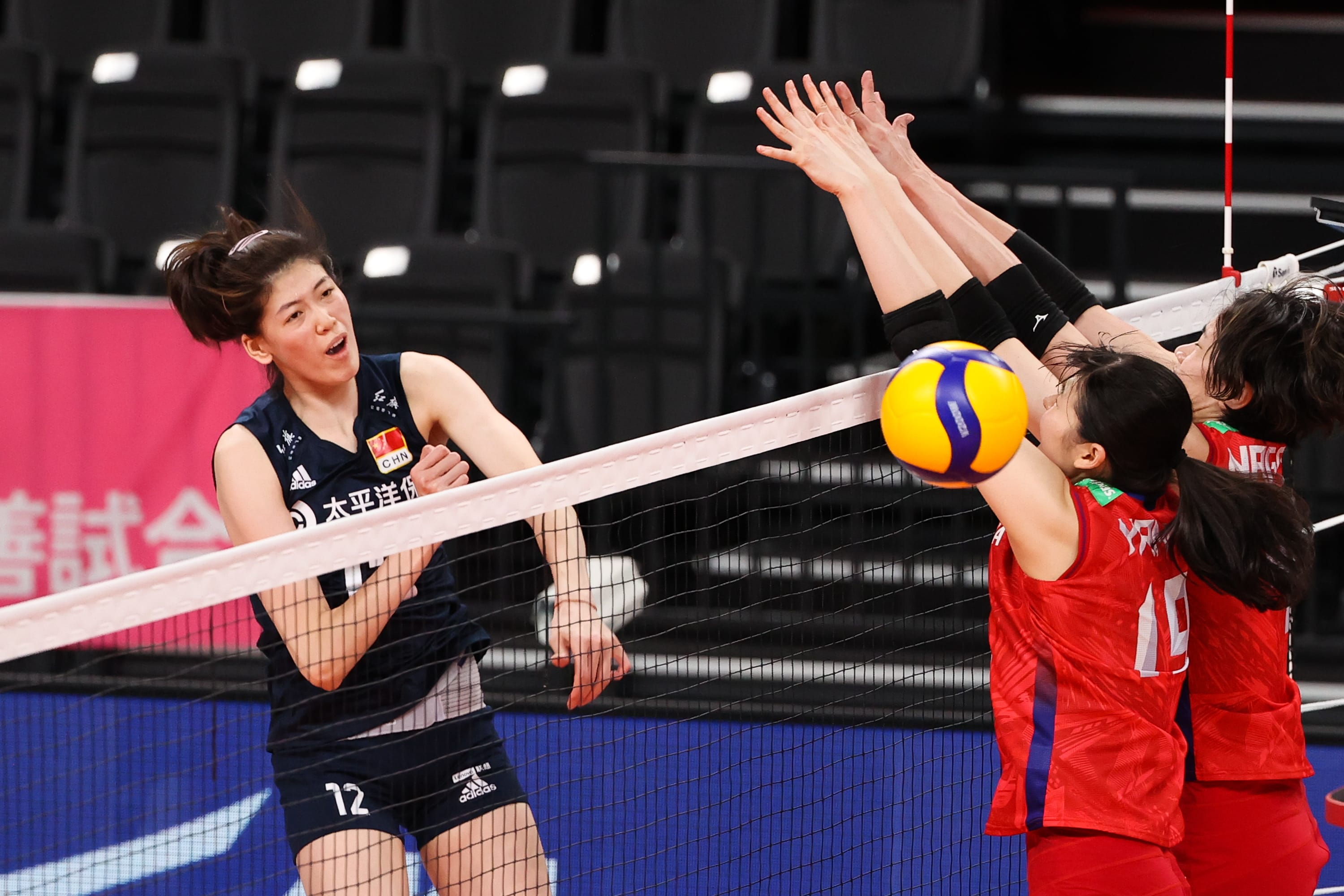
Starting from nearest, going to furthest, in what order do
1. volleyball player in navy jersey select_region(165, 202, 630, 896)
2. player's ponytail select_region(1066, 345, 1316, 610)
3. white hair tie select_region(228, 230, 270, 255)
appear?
player's ponytail select_region(1066, 345, 1316, 610)
volleyball player in navy jersey select_region(165, 202, 630, 896)
white hair tie select_region(228, 230, 270, 255)

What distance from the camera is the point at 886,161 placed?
2828mm

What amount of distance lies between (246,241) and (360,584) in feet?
2.29

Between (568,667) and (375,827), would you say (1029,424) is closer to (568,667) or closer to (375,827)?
(375,827)

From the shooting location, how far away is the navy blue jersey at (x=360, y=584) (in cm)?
Answer: 288

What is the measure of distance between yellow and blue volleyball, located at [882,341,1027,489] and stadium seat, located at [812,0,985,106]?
592 centimetres

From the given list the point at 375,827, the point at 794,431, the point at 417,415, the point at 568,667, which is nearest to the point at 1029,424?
the point at 794,431

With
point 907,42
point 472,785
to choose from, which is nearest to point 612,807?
point 472,785

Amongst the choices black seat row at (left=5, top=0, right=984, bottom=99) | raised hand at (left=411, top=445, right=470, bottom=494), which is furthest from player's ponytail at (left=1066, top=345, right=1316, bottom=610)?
black seat row at (left=5, top=0, right=984, bottom=99)

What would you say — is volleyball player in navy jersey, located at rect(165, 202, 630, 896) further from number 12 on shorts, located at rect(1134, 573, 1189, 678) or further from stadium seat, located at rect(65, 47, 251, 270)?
stadium seat, located at rect(65, 47, 251, 270)

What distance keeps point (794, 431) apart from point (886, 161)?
0.54 metres

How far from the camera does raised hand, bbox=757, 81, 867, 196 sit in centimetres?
256

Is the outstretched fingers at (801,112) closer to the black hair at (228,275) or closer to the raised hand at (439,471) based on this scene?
the raised hand at (439,471)

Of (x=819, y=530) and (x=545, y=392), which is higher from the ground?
(x=545, y=392)

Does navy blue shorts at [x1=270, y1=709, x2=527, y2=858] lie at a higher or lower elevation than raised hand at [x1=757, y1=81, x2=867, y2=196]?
lower
